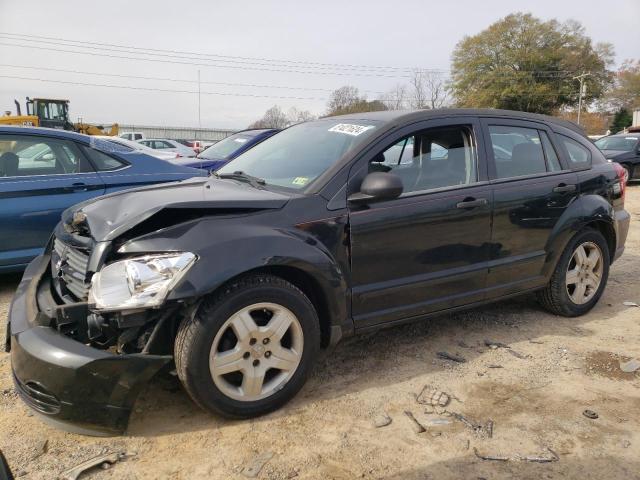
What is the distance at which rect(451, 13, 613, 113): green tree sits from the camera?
56.0 m

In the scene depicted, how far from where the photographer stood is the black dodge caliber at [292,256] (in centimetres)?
240

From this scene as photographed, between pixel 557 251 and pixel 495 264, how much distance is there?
71 cm

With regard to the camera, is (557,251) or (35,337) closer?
(35,337)

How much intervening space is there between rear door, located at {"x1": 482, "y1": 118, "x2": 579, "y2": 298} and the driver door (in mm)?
115

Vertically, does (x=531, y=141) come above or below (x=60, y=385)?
above

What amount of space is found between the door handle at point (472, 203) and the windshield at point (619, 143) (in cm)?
1376

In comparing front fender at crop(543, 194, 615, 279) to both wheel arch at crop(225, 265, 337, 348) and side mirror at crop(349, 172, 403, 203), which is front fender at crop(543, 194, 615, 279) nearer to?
side mirror at crop(349, 172, 403, 203)

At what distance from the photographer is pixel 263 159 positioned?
3.68 meters

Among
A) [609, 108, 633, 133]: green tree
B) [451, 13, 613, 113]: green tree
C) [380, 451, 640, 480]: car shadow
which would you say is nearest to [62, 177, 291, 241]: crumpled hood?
[380, 451, 640, 480]: car shadow

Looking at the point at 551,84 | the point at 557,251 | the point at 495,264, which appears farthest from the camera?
the point at 551,84

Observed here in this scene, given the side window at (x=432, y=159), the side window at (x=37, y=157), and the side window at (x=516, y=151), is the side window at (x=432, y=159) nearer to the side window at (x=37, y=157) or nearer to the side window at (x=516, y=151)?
the side window at (x=516, y=151)

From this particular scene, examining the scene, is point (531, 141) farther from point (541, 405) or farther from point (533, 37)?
point (533, 37)

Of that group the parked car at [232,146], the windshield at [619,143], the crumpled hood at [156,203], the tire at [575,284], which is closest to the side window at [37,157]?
the crumpled hood at [156,203]

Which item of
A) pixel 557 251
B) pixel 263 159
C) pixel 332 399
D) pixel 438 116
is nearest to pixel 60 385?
pixel 332 399
